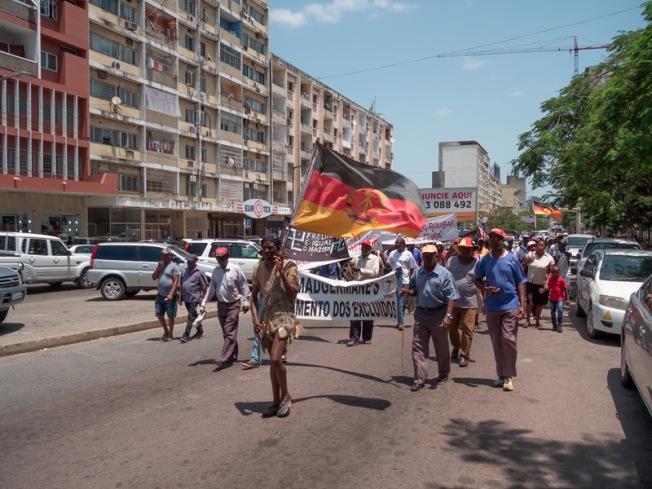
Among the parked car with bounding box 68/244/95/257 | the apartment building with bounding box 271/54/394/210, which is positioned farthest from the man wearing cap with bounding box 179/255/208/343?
the apartment building with bounding box 271/54/394/210

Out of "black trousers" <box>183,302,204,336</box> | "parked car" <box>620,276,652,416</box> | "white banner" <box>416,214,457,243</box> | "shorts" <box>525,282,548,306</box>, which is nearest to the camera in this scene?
"parked car" <box>620,276,652,416</box>

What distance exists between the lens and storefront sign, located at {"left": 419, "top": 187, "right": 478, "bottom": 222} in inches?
944

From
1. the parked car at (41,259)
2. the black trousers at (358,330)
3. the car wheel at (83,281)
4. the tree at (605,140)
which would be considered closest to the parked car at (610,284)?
the tree at (605,140)

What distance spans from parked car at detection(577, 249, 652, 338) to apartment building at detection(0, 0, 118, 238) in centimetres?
2894

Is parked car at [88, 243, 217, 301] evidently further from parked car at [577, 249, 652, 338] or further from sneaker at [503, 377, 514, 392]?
sneaker at [503, 377, 514, 392]

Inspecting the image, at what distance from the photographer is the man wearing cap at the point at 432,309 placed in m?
6.79

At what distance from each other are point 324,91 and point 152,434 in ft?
212

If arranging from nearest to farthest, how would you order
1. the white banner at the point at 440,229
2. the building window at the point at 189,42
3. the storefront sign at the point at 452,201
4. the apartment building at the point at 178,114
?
the white banner at the point at 440,229 < the storefront sign at the point at 452,201 < the apartment building at the point at 178,114 < the building window at the point at 189,42

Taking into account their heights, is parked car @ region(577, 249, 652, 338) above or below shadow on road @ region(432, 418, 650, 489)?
above

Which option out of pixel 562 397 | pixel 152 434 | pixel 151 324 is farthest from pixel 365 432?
pixel 151 324

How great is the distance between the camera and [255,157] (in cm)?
5519

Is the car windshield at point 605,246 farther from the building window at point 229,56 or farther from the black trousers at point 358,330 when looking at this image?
the building window at point 229,56

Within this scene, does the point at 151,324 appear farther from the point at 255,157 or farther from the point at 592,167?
the point at 255,157

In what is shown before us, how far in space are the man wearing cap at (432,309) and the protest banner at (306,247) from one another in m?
1.28
